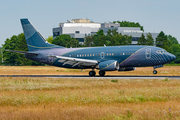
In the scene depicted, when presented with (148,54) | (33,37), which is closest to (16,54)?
(33,37)

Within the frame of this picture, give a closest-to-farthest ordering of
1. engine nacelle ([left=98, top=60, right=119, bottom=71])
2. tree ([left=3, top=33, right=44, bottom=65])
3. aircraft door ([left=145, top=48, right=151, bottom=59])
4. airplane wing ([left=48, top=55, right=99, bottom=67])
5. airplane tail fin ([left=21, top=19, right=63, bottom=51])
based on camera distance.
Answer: engine nacelle ([left=98, top=60, right=119, bottom=71]) < aircraft door ([left=145, top=48, right=151, bottom=59]) < airplane wing ([left=48, top=55, right=99, bottom=67]) < airplane tail fin ([left=21, top=19, right=63, bottom=51]) < tree ([left=3, top=33, right=44, bottom=65])

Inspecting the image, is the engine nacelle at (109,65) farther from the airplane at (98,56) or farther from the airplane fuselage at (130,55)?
the airplane fuselage at (130,55)

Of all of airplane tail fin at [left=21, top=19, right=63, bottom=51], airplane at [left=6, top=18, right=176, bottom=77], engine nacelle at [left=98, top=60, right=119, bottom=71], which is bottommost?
engine nacelle at [left=98, top=60, right=119, bottom=71]

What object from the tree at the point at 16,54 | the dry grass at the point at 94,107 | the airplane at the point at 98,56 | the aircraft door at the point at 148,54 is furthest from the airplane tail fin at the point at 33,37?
the tree at the point at 16,54

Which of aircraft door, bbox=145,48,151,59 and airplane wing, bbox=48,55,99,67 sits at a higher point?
aircraft door, bbox=145,48,151,59

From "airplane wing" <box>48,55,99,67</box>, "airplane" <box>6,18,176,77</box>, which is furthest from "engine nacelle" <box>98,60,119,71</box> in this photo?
"airplane wing" <box>48,55,99,67</box>

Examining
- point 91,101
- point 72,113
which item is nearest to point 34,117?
point 72,113

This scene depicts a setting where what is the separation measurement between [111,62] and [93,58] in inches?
158

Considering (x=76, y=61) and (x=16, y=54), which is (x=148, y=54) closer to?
(x=76, y=61)

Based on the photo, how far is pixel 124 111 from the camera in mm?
15516

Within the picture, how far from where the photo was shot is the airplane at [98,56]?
1763 inches

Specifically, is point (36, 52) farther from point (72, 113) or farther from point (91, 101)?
point (72, 113)

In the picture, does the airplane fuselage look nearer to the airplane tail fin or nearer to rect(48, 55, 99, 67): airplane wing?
rect(48, 55, 99, 67): airplane wing

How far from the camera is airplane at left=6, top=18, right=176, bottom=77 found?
147ft
